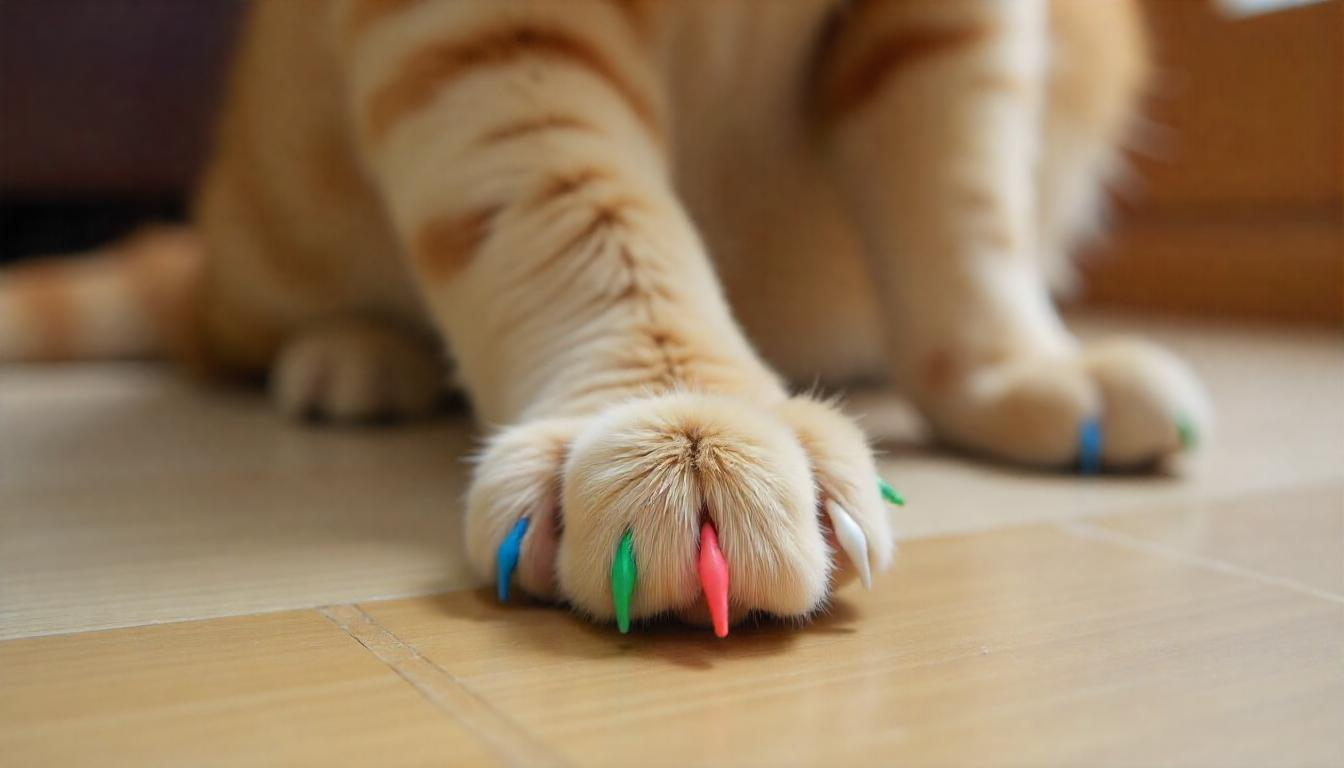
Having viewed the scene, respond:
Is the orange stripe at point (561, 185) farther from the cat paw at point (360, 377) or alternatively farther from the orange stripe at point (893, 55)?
the cat paw at point (360, 377)

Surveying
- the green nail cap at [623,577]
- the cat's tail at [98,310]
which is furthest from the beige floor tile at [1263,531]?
the cat's tail at [98,310]

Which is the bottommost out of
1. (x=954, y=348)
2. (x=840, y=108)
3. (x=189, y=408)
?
(x=189, y=408)

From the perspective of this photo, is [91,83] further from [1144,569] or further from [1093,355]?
[1144,569]

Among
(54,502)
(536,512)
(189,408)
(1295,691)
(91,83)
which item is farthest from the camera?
(91,83)

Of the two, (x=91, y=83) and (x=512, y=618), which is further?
(x=91, y=83)

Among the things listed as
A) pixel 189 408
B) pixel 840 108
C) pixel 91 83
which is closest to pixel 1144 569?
pixel 840 108

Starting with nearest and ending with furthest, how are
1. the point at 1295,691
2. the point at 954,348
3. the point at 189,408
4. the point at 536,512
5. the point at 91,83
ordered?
1. the point at 1295,691
2. the point at 536,512
3. the point at 954,348
4. the point at 189,408
5. the point at 91,83

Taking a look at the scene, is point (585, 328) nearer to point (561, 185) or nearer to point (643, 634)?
point (561, 185)

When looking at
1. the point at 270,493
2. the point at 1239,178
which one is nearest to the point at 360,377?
the point at 270,493
